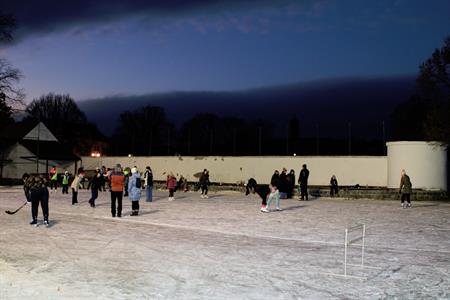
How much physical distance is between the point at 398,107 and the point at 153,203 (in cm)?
4129

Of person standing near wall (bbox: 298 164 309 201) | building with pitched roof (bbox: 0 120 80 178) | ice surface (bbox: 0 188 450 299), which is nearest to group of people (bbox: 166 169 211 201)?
person standing near wall (bbox: 298 164 309 201)

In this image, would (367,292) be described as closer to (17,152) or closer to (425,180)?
(425,180)

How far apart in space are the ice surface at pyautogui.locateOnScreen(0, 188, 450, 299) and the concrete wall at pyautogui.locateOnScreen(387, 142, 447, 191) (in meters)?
10.4

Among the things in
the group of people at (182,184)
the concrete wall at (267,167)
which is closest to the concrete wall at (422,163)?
the concrete wall at (267,167)

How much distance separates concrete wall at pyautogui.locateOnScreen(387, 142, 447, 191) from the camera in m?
29.5

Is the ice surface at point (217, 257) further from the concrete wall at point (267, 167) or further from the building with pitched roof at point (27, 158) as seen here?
the building with pitched roof at point (27, 158)

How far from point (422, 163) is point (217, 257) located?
72.3 ft

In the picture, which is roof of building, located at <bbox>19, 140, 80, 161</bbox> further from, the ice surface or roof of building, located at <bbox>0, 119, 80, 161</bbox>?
the ice surface

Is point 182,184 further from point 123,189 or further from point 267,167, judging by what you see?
point 123,189

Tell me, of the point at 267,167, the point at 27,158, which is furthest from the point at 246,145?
the point at 27,158

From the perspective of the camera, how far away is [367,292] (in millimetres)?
8094

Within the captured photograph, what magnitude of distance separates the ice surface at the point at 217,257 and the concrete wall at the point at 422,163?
10.4 m

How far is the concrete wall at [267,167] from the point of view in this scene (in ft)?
109

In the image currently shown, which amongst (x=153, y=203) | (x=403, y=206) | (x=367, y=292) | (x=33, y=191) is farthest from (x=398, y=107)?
(x=367, y=292)
